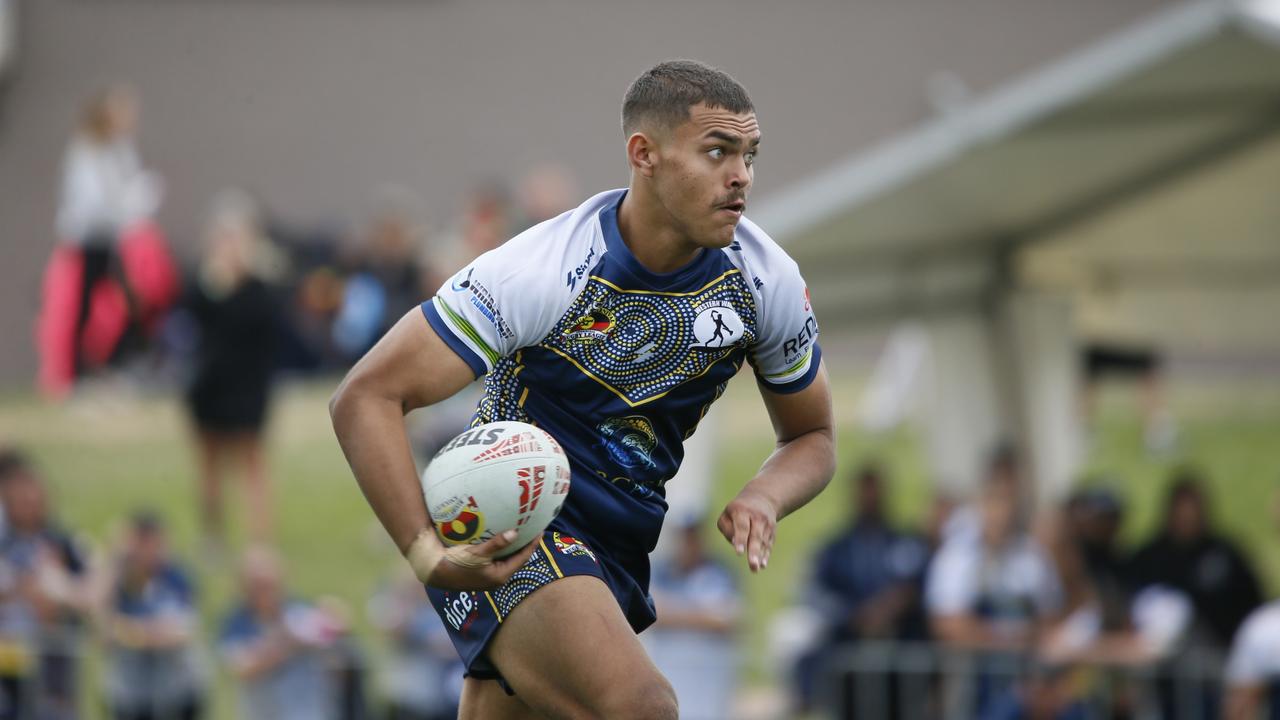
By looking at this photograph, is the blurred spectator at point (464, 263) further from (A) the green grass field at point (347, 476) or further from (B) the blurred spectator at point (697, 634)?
(B) the blurred spectator at point (697, 634)

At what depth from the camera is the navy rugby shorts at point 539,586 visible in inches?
203

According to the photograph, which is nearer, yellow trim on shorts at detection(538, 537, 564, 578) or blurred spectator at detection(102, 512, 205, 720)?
yellow trim on shorts at detection(538, 537, 564, 578)

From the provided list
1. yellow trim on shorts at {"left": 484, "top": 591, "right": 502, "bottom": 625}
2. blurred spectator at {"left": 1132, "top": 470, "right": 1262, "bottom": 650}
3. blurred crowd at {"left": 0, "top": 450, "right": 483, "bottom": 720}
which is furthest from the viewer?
blurred crowd at {"left": 0, "top": 450, "right": 483, "bottom": 720}

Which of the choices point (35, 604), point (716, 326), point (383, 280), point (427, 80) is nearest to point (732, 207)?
point (716, 326)

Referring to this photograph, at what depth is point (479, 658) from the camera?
5336 mm

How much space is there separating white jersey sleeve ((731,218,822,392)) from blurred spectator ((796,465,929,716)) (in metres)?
6.00

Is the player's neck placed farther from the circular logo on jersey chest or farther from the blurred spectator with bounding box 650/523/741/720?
the blurred spectator with bounding box 650/523/741/720

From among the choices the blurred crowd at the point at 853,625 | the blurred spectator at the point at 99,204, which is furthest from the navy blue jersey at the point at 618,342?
the blurred spectator at the point at 99,204

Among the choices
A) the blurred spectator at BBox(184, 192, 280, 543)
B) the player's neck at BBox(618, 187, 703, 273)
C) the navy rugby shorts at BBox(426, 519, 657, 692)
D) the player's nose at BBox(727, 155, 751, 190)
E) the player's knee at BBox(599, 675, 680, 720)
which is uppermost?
the player's nose at BBox(727, 155, 751, 190)

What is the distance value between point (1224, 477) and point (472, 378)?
1518 centimetres

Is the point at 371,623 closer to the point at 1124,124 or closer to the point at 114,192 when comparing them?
the point at 114,192

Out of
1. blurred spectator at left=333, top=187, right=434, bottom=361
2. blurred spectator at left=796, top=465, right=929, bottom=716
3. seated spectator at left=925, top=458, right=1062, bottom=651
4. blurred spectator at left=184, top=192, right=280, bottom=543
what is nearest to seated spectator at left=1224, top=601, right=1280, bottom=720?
seated spectator at left=925, top=458, right=1062, bottom=651

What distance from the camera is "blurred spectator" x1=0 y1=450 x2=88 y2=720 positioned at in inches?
447

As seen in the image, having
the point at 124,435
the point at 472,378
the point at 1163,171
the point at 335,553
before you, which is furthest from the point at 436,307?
the point at 124,435
